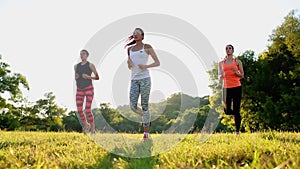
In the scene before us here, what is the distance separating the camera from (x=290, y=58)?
97.8 ft

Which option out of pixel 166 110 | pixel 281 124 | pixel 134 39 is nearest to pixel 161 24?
pixel 134 39

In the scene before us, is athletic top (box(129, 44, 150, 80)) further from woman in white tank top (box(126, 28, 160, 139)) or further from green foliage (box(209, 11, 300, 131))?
green foliage (box(209, 11, 300, 131))

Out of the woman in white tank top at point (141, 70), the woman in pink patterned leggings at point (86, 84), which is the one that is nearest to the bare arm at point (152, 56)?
the woman in white tank top at point (141, 70)

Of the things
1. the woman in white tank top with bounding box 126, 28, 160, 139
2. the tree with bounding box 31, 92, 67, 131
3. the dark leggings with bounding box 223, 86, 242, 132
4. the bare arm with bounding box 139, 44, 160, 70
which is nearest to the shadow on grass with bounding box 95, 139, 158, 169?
the woman in white tank top with bounding box 126, 28, 160, 139

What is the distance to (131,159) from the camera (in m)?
4.54

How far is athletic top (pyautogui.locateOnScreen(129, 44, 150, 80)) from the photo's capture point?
664cm

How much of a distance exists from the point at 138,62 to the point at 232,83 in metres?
2.44

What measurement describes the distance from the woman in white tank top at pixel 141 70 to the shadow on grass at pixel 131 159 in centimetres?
159

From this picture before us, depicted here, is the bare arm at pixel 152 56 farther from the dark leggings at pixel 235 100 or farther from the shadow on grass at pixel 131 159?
the dark leggings at pixel 235 100

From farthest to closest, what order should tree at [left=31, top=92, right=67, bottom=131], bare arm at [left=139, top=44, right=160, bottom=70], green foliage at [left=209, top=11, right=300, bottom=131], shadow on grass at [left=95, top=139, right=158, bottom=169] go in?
tree at [left=31, top=92, right=67, bottom=131], green foliage at [left=209, top=11, right=300, bottom=131], bare arm at [left=139, top=44, right=160, bottom=70], shadow on grass at [left=95, top=139, right=158, bottom=169]

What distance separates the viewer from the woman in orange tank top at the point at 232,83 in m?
7.89

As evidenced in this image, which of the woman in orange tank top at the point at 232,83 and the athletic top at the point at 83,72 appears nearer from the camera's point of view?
the woman in orange tank top at the point at 232,83

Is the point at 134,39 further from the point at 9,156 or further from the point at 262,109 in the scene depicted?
the point at 262,109

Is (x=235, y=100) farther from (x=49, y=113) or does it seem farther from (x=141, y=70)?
(x=49, y=113)
